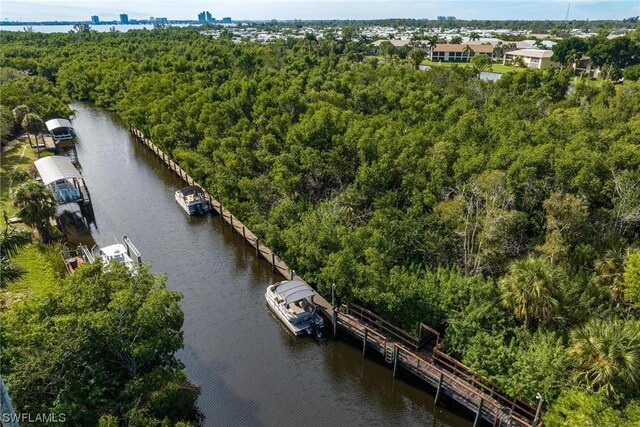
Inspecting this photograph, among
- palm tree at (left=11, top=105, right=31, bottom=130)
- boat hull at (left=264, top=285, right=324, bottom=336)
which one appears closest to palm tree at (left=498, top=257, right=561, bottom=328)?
boat hull at (left=264, top=285, right=324, bottom=336)

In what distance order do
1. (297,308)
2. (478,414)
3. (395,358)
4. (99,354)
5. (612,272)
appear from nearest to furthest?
(99,354), (478,414), (612,272), (395,358), (297,308)

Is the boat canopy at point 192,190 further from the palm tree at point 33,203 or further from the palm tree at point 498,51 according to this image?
the palm tree at point 498,51

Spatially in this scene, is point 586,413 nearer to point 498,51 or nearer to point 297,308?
point 297,308

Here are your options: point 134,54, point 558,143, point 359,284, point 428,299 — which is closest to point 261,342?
point 359,284

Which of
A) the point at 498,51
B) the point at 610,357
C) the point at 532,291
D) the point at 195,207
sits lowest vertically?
the point at 195,207

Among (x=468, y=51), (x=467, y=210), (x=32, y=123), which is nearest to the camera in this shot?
(x=467, y=210)

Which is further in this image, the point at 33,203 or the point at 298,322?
the point at 33,203

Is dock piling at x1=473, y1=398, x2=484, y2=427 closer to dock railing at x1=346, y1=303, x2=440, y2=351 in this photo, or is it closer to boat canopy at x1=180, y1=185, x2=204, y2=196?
dock railing at x1=346, y1=303, x2=440, y2=351

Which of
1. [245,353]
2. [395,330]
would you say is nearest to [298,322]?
[245,353]
